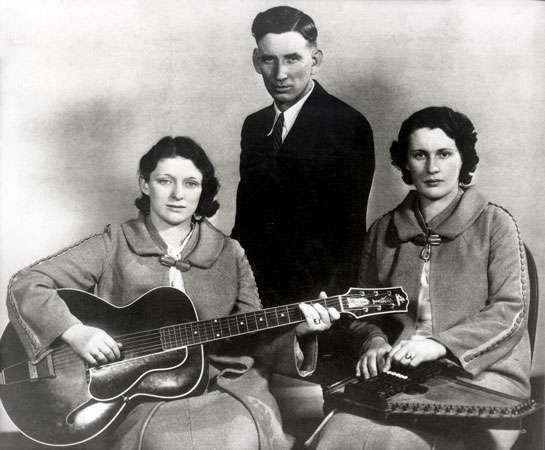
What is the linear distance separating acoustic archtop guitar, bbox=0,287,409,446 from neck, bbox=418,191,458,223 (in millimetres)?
352

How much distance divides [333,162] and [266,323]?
0.55 meters

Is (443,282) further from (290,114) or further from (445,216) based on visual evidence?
(290,114)

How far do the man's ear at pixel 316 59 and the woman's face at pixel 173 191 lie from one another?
19.5 inches

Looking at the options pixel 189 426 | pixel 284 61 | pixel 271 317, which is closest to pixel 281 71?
pixel 284 61

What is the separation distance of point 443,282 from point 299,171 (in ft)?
1.84

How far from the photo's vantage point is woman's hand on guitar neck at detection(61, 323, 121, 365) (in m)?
1.72

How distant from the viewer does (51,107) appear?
192 cm

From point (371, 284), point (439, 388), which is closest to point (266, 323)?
point (371, 284)

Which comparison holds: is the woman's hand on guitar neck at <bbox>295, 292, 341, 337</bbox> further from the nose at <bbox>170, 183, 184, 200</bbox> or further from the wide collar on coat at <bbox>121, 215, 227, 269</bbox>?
the nose at <bbox>170, 183, 184, 200</bbox>

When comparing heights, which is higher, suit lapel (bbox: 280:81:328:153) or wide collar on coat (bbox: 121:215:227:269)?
suit lapel (bbox: 280:81:328:153)

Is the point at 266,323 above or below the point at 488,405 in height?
above

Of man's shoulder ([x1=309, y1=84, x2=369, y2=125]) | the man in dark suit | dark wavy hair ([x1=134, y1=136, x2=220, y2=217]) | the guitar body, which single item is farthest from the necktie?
the guitar body

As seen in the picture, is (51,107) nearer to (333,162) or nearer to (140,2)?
(140,2)

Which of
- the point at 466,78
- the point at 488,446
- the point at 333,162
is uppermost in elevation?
the point at 466,78
